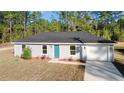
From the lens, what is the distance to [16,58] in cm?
1673

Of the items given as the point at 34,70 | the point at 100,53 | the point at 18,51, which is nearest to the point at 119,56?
the point at 100,53

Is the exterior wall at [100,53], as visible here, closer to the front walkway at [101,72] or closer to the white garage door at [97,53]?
the white garage door at [97,53]

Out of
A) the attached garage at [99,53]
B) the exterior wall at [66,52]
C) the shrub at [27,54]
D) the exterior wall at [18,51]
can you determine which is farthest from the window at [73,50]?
the exterior wall at [18,51]

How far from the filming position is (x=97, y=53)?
16.9m

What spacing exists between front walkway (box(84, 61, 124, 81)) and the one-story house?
1.56 ft

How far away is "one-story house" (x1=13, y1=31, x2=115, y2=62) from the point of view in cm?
1681

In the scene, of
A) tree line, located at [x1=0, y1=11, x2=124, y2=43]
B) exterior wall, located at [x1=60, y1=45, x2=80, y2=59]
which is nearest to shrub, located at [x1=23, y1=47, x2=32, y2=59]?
tree line, located at [x1=0, y1=11, x2=124, y2=43]

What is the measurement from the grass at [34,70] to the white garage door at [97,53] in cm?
138

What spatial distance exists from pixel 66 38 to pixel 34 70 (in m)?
4.18

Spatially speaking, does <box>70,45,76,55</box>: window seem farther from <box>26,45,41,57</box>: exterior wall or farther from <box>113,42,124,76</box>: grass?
<box>113,42,124,76</box>: grass

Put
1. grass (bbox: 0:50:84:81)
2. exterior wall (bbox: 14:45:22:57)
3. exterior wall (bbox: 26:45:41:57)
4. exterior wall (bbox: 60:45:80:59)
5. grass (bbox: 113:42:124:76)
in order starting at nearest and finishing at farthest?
grass (bbox: 0:50:84:81)
grass (bbox: 113:42:124:76)
exterior wall (bbox: 14:45:22:57)
exterior wall (bbox: 26:45:41:57)
exterior wall (bbox: 60:45:80:59)

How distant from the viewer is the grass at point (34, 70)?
→ 45.2 feet
